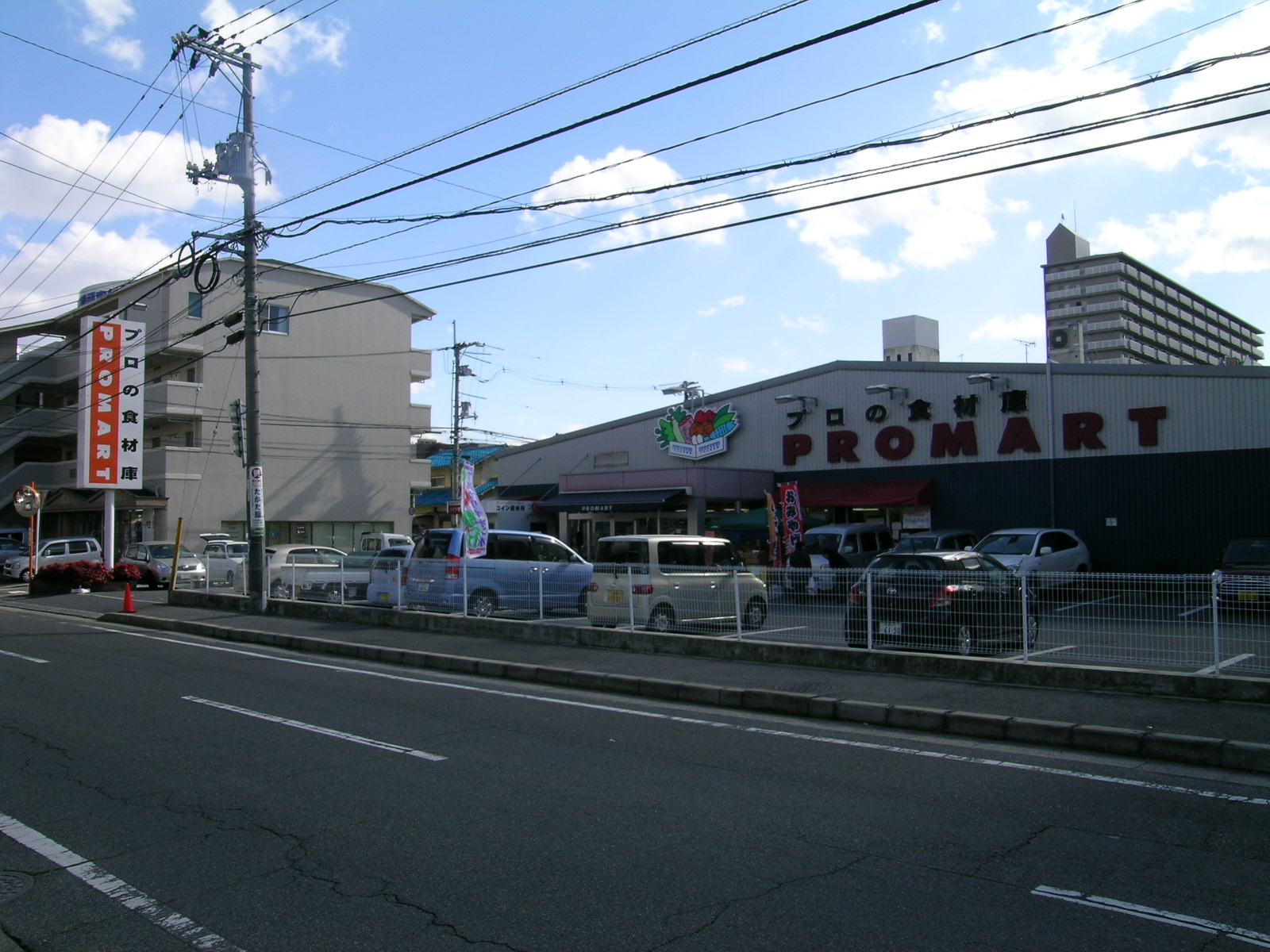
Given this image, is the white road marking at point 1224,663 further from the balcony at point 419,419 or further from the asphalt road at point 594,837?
the balcony at point 419,419

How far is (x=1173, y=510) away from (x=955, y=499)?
19.0 ft

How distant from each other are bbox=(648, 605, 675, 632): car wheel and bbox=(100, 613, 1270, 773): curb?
244 centimetres

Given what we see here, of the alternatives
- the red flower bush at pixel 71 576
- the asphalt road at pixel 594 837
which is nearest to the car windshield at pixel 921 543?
the asphalt road at pixel 594 837

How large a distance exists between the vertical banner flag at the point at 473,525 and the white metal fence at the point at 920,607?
2.54ft

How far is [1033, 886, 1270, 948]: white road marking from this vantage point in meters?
4.21

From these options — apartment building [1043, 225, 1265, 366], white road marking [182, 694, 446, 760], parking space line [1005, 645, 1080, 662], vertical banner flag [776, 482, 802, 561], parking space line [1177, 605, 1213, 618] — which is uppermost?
apartment building [1043, 225, 1265, 366]

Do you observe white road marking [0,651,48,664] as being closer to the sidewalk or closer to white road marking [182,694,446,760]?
the sidewalk

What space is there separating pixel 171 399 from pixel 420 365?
40.9ft

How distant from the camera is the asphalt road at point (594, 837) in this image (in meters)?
4.34

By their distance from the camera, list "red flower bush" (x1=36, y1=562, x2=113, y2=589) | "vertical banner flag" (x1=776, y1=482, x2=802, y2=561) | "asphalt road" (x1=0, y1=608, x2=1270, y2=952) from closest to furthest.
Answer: "asphalt road" (x1=0, y1=608, x2=1270, y2=952) → "vertical banner flag" (x1=776, y1=482, x2=802, y2=561) → "red flower bush" (x1=36, y1=562, x2=113, y2=589)

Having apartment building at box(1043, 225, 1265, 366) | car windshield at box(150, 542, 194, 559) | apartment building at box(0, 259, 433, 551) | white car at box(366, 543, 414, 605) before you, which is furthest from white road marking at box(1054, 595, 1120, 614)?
apartment building at box(1043, 225, 1265, 366)

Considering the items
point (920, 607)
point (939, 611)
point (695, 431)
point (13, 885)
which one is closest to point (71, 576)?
point (695, 431)

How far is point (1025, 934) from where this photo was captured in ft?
13.9

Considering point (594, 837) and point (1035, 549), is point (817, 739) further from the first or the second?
point (1035, 549)
